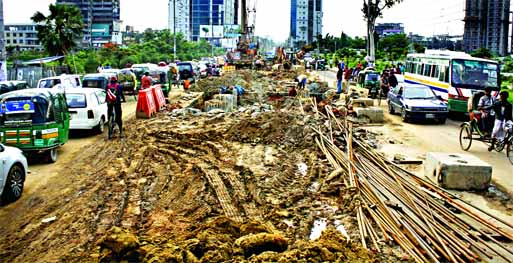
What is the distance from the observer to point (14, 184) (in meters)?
10.5

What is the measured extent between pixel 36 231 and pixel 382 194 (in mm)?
6227

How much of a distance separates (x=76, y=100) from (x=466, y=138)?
12065 millimetres

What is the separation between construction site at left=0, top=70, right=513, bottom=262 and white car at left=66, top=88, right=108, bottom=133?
118cm

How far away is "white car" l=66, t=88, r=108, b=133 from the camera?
59.7ft

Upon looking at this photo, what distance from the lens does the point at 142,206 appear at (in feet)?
32.6

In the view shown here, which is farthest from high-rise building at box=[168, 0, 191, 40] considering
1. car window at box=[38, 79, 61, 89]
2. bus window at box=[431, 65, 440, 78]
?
bus window at box=[431, 65, 440, 78]

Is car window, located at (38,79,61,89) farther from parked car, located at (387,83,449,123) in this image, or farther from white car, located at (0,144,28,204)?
parked car, located at (387,83,449,123)

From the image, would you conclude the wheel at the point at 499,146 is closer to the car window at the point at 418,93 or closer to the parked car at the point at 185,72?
the car window at the point at 418,93

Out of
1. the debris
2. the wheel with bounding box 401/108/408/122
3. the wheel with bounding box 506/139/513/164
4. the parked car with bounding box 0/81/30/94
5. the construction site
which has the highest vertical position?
the parked car with bounding box 0/81/30/94

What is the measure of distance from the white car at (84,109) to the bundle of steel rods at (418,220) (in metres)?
8.79

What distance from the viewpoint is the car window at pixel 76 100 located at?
18.3m

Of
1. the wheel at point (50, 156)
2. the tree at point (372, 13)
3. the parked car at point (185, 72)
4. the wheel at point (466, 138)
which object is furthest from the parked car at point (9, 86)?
the tree at point (372, 13)

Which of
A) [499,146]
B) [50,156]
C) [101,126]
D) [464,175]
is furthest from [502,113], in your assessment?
[101,126]

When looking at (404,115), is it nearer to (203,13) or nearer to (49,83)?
(49,83)
